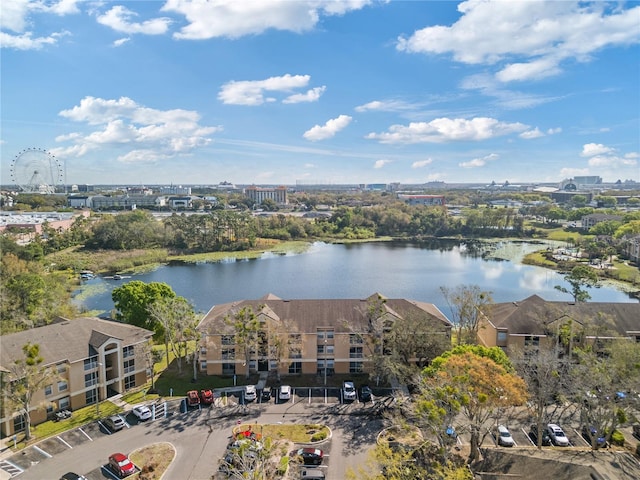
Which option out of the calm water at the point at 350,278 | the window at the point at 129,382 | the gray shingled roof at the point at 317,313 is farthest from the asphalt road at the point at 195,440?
the calm water at the point at 350,278

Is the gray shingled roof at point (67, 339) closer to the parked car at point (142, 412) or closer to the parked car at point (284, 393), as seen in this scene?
the parked car at point (142, 412)

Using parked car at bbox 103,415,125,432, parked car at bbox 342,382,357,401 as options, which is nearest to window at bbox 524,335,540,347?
parked car at bbox 342,382,357,401

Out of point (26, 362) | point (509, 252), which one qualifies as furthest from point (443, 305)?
point (509, 252)

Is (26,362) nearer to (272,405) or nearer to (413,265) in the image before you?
(272,405)

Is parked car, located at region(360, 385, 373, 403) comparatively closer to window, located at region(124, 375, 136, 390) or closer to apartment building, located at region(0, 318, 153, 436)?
apartment building, located at region(0, 318, 153, 436)

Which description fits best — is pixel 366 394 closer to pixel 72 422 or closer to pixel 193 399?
pixel 193 399

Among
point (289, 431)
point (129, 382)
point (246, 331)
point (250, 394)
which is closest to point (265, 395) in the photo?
point (250, 394)
